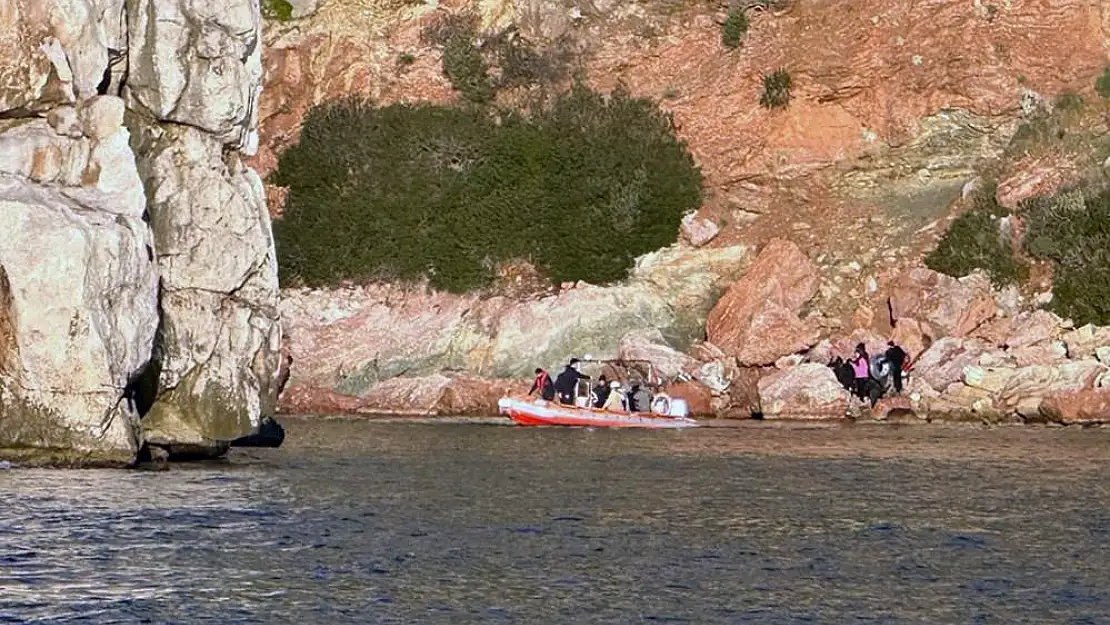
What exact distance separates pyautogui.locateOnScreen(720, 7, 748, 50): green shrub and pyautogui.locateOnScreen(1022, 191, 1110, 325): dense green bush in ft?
43.1

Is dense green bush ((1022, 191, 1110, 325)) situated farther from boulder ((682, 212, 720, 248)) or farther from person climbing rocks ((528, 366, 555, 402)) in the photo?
person climbing rocks ((528, 366, 555, 402))

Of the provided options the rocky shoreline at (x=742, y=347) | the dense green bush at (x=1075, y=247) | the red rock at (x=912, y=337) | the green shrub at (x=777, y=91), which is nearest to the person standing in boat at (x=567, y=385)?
the rocky shoreline at (x=742, y=347)

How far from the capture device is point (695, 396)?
52500 millimetres

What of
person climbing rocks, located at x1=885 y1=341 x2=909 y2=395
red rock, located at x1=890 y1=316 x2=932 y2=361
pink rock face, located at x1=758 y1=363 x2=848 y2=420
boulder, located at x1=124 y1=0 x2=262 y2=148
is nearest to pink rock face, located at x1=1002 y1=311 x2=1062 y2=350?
red rock, located at x1=890 y1=316 x2=932 y2=361

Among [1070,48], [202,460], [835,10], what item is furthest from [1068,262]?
[202,460]

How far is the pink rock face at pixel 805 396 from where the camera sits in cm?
5059

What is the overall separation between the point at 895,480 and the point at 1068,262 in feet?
69.8

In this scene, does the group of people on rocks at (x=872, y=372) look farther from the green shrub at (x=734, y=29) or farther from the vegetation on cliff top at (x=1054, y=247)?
the green shrub at (x=734, y=29)

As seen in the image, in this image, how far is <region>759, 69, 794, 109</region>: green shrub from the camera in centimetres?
6162

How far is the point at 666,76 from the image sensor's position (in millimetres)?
64375

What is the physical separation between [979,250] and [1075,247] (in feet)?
9.14

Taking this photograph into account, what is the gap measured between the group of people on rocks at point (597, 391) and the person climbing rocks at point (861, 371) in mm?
5818

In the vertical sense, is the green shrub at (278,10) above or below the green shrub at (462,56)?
above

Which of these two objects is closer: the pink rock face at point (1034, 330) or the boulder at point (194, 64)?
the boulder at point (194, 64)
